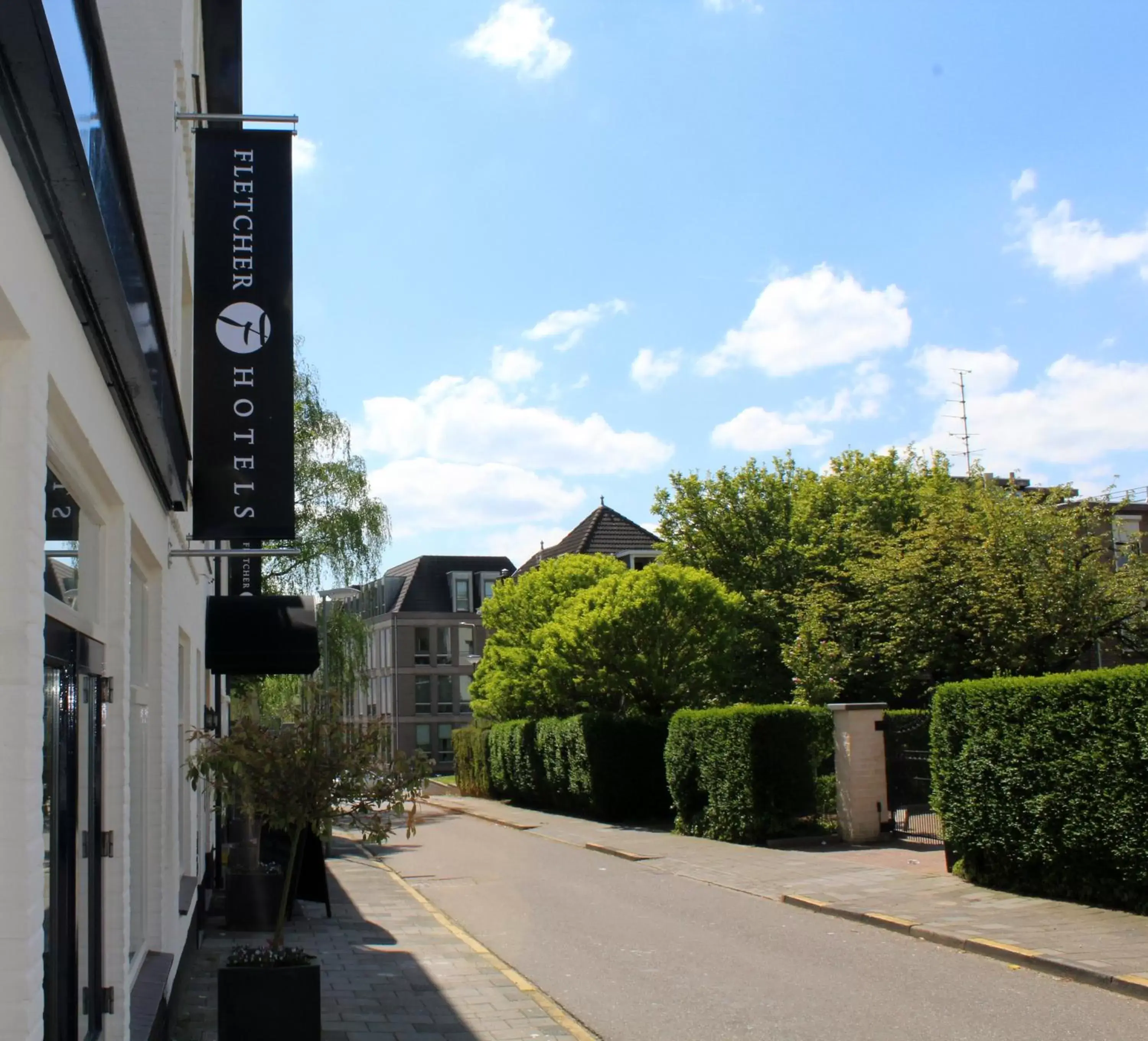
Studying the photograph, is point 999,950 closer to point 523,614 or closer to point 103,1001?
point 103,1001

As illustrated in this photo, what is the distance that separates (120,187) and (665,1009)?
687cm

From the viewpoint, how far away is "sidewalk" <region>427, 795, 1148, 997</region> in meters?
10.1

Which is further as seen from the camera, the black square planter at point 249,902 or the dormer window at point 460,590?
the dormer window at point 460,590

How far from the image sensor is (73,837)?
4.95 metres

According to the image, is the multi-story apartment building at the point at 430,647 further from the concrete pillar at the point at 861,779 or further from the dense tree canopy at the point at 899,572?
the concrete pillar at the point at 861,779

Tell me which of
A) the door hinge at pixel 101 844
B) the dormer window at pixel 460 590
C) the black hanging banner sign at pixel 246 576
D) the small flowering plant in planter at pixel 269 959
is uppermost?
the dormer window at pixel 460 590

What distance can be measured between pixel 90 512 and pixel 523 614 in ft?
104

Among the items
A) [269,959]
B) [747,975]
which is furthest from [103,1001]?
[747,975]

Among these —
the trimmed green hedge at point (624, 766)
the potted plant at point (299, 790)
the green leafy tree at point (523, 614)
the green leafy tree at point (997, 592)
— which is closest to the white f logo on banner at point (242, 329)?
the potted plant at point (299, 790)

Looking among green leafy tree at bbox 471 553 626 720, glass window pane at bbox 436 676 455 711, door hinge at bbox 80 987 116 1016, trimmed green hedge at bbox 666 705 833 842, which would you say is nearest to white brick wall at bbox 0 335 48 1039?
door hinge at bbox 80 987 116 1016

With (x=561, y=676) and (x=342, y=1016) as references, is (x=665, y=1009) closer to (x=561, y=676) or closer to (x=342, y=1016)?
(x=342, y=1016)

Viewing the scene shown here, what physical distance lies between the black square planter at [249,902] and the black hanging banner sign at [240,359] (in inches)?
213

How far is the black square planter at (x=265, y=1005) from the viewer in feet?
23.2

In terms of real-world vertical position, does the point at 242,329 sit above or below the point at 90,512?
above
